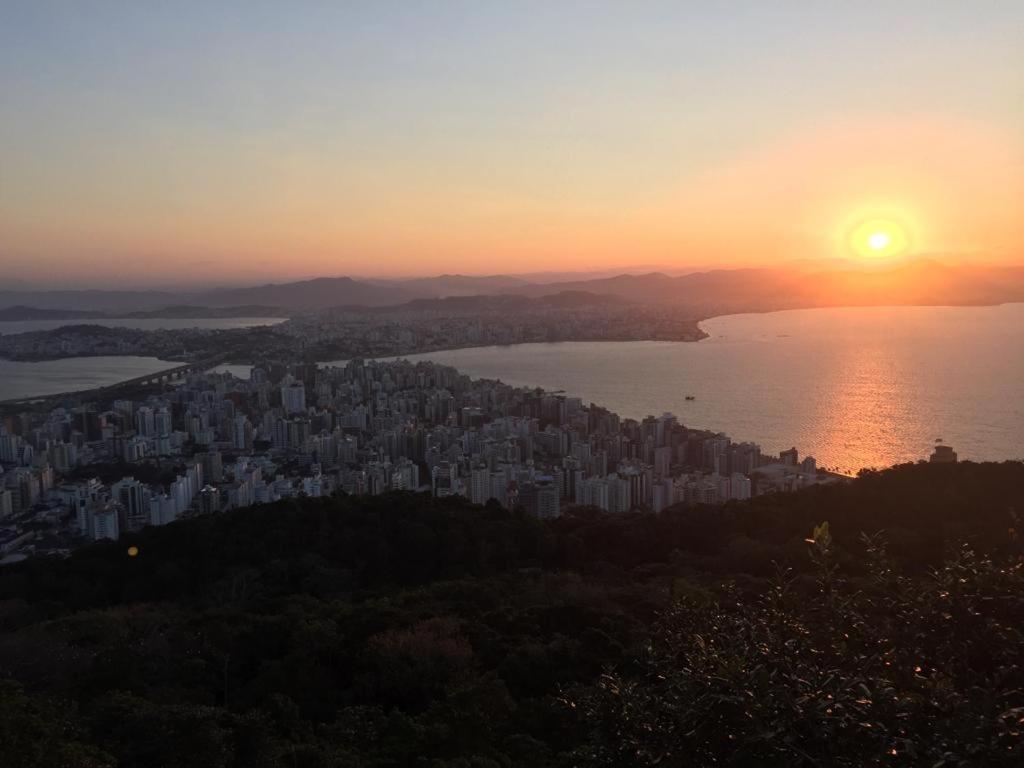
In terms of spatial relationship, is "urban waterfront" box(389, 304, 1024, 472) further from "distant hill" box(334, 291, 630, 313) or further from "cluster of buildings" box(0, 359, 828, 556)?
"distant hill" box(334, 291, 630, 313)

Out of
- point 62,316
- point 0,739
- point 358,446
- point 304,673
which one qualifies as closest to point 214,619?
point 304,673

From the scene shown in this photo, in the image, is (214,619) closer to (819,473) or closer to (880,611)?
(880,611)

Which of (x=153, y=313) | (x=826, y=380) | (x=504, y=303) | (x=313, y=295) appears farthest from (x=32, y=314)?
(x=826, y=380)

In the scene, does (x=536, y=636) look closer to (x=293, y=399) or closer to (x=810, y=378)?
(x=293, y=399)

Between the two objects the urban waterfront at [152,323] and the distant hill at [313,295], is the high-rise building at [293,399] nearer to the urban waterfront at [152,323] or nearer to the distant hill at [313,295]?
the urban waterfront at [152,323]

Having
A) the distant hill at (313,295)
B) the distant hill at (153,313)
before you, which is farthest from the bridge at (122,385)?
the distant hill at (313,295)

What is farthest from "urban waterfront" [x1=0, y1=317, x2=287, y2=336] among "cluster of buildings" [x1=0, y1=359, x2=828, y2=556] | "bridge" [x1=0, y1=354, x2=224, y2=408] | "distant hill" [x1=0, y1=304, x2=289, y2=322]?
"cluster of buildings" [x1=0, y1=359, x2=828, y2=556]

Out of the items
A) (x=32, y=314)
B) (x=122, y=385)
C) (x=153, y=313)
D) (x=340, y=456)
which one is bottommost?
(x=340, y=456)
